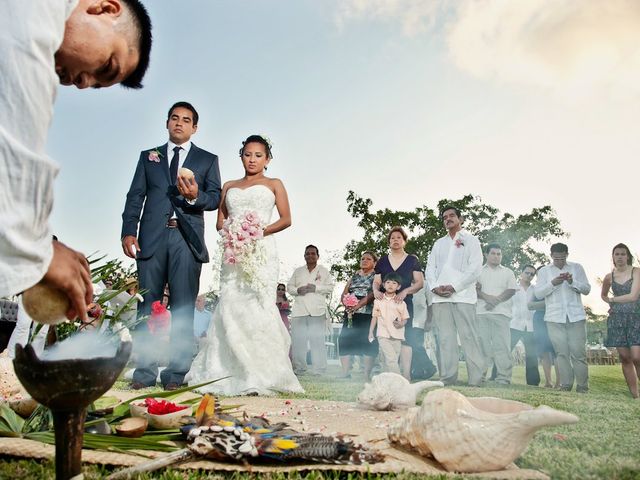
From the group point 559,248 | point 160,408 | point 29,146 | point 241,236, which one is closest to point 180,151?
point 241,236

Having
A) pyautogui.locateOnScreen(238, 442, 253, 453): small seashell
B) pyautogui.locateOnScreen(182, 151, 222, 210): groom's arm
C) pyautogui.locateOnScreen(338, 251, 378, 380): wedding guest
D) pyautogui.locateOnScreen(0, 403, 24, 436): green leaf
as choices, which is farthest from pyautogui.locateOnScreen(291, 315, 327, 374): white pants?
pyautogui.locateOnScreen(238, 442, 253, 453): small seashell

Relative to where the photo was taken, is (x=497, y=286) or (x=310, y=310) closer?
(x=497, y=286)

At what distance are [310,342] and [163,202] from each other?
16.9ft

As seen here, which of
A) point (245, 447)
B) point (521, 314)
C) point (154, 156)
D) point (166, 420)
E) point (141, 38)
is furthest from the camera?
point (521, 314)

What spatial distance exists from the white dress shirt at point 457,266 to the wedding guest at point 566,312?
45.0 inches

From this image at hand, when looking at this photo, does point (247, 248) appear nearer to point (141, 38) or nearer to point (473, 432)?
point (473, 432)

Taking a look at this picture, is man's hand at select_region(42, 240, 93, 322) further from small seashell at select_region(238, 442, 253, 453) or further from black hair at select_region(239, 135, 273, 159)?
black hair at select_region(239, 135, 273, 159)

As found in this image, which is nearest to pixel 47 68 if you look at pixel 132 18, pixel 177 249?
pixel 132 18

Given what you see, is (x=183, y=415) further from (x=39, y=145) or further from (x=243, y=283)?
(x=243, y=283)

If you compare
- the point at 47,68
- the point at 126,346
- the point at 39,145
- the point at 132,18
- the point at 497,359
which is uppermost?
the point at 132,18

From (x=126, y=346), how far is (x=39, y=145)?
681mm

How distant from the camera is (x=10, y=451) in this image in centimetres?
227

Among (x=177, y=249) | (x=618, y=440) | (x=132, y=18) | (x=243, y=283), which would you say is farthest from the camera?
(x=243, y=283)

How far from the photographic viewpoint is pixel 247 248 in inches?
254
